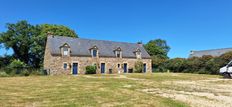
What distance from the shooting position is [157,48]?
61062mm

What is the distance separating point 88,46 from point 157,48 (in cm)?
3335

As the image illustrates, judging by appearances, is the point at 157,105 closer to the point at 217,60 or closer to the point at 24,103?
the point at 24,103

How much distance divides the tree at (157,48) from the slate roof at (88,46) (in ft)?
77.5

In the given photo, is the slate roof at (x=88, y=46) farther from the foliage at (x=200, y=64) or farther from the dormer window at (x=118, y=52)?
the foliage at (x=200, y=64)

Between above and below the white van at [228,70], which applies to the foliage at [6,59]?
above

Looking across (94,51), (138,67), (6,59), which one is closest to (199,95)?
(94,51)

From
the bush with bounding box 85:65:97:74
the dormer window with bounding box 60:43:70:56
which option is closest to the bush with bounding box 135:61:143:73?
the bush with bounding box 85:65:97:74

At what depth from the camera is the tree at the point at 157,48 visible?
6088 cm

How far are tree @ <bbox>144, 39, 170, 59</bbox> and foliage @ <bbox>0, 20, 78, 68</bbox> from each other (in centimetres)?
3250

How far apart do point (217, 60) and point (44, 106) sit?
30.1m

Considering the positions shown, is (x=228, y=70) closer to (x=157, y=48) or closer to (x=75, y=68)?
(x=75, y=68)

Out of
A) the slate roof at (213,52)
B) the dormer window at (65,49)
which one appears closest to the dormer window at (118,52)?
the dormer window at (65,49)

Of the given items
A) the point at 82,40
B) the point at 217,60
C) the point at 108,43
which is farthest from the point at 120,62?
the point at 217,60

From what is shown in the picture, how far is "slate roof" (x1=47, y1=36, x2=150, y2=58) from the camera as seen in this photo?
28.8m
